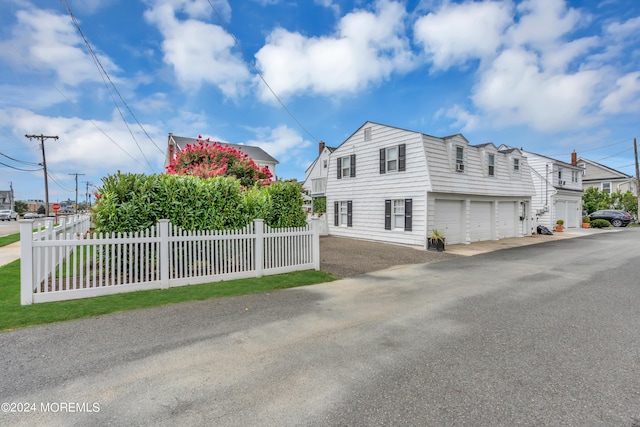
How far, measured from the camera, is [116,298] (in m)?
5.48

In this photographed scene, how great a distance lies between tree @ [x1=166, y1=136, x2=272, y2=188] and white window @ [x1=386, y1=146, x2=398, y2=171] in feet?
20.2

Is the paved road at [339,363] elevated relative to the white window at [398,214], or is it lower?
lower

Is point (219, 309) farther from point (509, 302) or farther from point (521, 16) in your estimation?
point (521, 16)

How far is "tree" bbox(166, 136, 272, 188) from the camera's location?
12896mm

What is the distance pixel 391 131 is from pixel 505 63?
5615 millimetres

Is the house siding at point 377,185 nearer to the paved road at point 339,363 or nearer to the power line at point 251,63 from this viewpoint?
the power line at point 251,63

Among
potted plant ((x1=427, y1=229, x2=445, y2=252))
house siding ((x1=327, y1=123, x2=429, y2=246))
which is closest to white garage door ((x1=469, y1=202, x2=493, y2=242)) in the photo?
potted plant ((x1=427, y1=229, x2=445, y2=252))

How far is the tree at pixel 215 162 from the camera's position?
12896 mm

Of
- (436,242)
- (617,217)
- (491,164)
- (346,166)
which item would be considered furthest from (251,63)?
(617,217)

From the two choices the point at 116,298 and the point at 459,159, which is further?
the point at 459,159

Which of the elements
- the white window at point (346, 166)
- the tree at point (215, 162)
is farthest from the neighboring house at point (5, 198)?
the white window at point (346, 166)

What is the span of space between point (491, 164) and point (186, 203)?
15508mm

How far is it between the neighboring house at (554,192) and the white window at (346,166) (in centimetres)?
1393

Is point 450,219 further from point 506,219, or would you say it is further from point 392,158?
point 506,219
